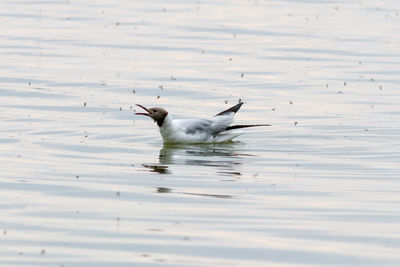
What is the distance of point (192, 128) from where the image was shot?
62.3 feet

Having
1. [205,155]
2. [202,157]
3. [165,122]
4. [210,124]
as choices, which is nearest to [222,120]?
[210,124]

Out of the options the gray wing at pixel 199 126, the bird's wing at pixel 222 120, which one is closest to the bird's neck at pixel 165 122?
the gray wing at pixel 199 126

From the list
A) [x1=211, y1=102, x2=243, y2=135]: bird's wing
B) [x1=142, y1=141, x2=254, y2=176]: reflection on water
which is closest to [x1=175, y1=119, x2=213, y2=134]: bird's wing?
[x1=211, y1=102, x2=243, y2=135]: bird's wing

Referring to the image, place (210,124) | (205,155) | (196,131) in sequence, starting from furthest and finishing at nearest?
(210,124) < (196,131) < (205,155)

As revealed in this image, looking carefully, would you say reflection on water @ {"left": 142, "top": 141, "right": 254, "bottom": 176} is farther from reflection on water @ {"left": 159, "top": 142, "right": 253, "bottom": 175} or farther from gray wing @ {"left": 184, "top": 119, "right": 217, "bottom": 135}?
gray wing @ {"left": 184, "top": 119, "right": 217, "bottom": 135}

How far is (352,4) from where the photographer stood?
131ft

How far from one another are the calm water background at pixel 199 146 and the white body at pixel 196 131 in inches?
8.5

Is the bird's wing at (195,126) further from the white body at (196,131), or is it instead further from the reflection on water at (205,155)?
the reflection on water at (205,155)

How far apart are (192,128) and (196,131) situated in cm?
11

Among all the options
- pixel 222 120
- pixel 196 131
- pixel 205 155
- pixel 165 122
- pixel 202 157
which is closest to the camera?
pixel 202 157

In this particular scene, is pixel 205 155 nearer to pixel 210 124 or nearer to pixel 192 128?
pixel 192 128

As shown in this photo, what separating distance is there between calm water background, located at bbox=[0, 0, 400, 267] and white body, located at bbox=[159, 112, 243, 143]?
8.5 inches

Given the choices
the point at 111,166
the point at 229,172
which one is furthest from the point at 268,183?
the point at 111,166

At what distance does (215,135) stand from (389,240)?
25.3ft
